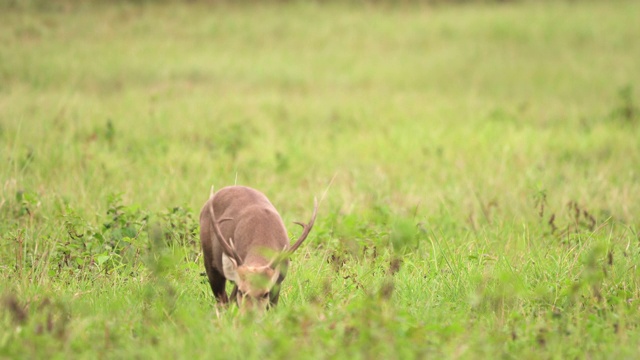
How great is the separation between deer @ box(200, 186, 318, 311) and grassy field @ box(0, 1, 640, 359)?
0.53 feet

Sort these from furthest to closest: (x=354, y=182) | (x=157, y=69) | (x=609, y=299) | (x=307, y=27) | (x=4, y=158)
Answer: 1. (x=307, y=27)
2. (x=157, y=69)
3. (x=354, y=182)
4. (x=4, y=158)
5. (x=609, y=299)

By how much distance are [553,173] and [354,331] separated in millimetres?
4538

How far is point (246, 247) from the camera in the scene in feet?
11.9

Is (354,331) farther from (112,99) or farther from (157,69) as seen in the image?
(157,69)

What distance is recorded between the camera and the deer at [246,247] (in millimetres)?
3277

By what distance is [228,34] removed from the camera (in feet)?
51.1

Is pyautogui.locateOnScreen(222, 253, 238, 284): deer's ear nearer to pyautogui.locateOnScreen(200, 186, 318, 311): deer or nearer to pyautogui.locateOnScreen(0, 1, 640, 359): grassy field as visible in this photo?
pyautogui.locateOnScreen(200, 186, 318, 311): deer

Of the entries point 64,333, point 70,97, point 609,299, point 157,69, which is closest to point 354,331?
point 64,333

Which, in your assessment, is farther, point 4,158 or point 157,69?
point 157,69

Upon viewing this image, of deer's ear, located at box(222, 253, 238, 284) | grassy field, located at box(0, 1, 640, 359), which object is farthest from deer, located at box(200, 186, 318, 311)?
grassy field, located at box(0, 1, 640, 359)

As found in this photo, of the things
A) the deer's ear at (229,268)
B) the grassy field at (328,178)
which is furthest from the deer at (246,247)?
the grassy field at (328,178)

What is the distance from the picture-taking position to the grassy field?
3.23 metres

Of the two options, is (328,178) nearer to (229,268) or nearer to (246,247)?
(246,247)

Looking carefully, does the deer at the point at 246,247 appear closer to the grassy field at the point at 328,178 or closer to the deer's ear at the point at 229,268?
the deer's ear at the point at 229,268
